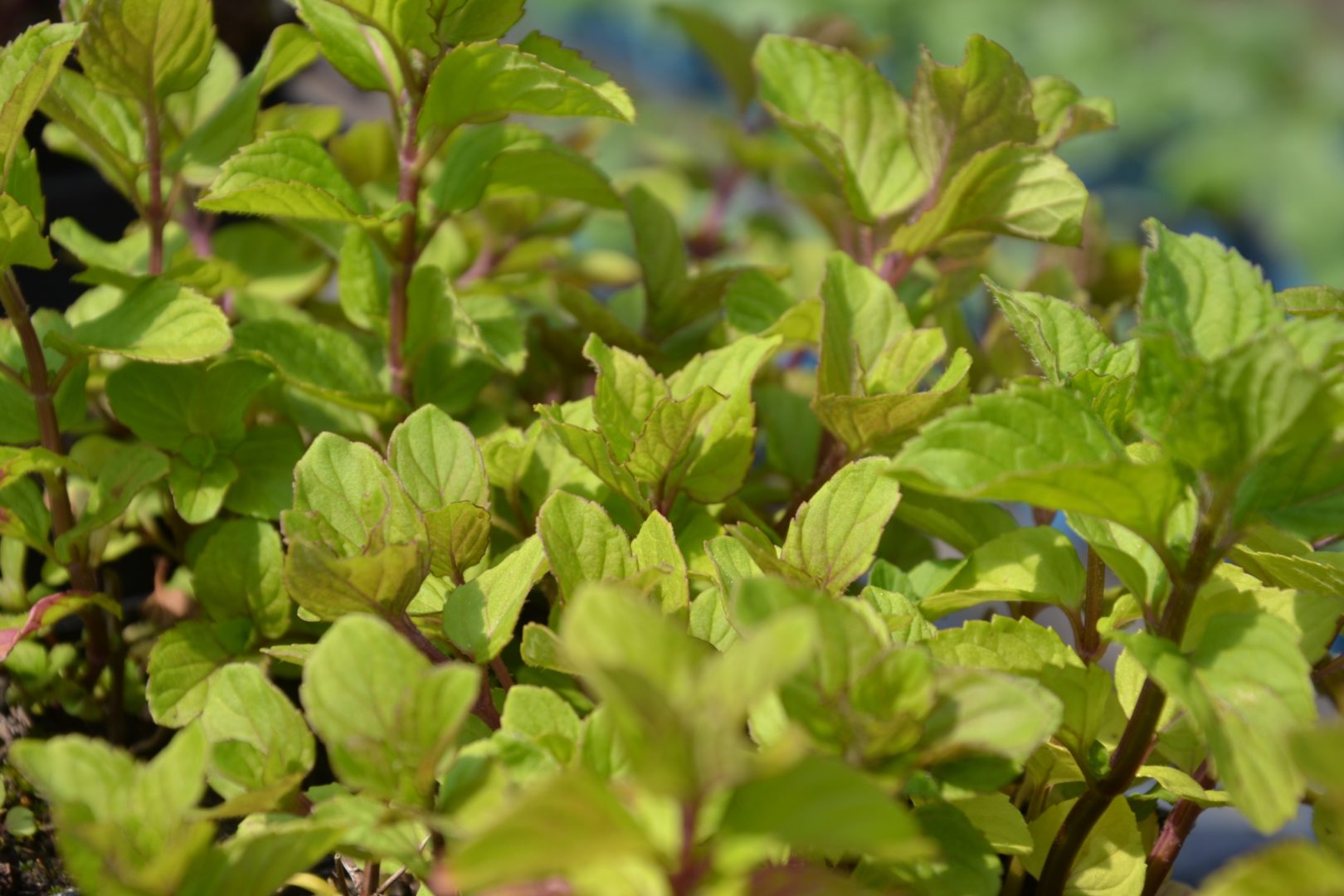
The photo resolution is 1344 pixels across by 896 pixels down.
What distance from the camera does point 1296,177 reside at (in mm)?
4172

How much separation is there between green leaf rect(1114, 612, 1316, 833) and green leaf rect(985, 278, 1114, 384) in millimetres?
195

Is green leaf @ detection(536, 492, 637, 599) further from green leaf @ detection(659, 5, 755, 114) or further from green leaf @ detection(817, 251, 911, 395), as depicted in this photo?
green leaf @ detection(659, 5, 755, 114)

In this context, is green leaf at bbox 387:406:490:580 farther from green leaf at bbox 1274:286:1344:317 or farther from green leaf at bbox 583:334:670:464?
green leaf at bbox 1274:286:1344:317

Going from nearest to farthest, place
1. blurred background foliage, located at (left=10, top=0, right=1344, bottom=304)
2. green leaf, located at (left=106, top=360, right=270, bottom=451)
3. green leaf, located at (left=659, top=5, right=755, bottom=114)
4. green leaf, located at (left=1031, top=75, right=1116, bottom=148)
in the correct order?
green leaf, located at (left=106, top=360, right=270, bottom=451)
green leaf, located at (left=1031, top=75, right=1116, bottom=148)
green leaf, located at (left=659, top=5, right=755, bottom=114)
blurred background foliage, located at (left=10, top=0, right=1344, bottom=304)

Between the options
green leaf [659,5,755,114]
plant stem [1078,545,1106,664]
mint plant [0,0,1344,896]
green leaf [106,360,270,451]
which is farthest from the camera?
green leaf [659,5,755,114]

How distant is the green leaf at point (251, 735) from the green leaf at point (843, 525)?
306mm

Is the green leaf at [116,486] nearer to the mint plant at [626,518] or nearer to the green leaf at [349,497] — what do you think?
the mint plant at [626,518]

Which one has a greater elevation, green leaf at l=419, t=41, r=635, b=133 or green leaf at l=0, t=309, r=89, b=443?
green leaf at l=419, t=41, r=635, b=133

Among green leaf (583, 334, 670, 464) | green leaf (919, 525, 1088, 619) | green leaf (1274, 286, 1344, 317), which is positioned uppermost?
green leaf (1274, 286, 1344, 317)

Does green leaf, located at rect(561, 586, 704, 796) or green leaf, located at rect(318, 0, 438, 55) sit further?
green leaf, located at rect(318, 0, 438, 55)

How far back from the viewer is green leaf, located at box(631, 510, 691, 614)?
2.30 feet

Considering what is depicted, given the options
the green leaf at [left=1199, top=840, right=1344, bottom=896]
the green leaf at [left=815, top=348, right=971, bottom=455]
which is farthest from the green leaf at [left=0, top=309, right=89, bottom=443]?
the green leaf at [left=1199, top=840, right=1344, bottom=896]

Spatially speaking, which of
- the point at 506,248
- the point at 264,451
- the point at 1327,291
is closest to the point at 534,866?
the point at 264,451

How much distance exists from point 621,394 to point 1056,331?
0.97 feet
